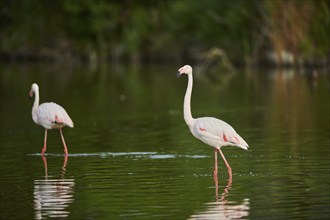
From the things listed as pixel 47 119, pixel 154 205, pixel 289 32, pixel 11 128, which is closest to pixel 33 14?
pixel 289 32

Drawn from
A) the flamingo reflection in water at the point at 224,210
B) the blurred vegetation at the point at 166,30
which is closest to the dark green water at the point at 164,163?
the flamingo reflection in water at the point at 224,210

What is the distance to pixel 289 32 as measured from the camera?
59406mm

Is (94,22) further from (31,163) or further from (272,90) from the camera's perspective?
(31,163)

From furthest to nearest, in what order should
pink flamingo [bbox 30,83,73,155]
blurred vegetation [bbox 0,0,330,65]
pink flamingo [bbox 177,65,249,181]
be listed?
blurred vegetation [bbox 0,0,330,65], pink flamingo [bbox 30,83,73,155], pink flamingo [bbox 177,65,249,181]

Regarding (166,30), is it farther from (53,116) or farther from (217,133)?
(217,133)

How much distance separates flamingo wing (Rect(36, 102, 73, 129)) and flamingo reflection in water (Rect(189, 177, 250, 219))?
21.0ft

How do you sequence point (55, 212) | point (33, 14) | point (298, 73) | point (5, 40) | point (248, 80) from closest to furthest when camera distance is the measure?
point (55, 212)
point (248, 80)
point (298, 73)
point (33, 14)
point (5, 40)

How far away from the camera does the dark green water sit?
45.8 ft

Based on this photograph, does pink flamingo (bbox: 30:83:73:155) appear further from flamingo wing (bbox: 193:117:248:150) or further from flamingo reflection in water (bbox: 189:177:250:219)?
flamingo reflection in water (bbox: 189:177:250:219)

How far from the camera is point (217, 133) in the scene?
16.5 meters

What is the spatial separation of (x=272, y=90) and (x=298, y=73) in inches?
612

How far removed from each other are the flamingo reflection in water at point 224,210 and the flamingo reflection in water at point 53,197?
5.74 ft

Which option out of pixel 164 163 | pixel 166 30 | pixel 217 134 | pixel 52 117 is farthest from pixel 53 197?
pixel 166 30

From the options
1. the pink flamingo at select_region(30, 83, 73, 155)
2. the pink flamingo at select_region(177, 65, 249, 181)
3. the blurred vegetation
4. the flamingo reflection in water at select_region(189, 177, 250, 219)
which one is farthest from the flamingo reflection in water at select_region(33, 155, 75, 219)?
the blurred vegetation
